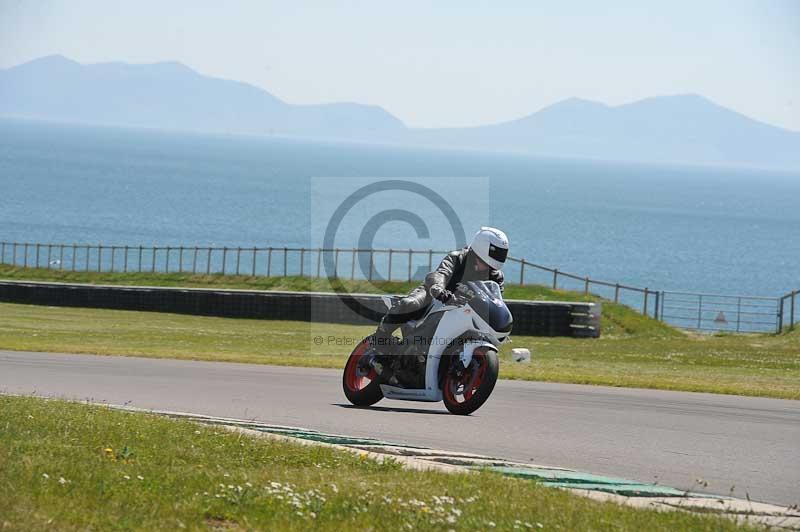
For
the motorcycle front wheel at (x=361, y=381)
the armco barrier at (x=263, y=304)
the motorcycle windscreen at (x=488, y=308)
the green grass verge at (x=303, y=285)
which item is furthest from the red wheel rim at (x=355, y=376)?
the green grass verge at (x=303, y=285)

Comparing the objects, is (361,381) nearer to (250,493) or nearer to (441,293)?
(441,293)

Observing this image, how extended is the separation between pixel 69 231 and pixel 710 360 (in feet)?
329

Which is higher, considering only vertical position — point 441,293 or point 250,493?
point 441,293

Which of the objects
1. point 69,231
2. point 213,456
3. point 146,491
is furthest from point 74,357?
point 69,231

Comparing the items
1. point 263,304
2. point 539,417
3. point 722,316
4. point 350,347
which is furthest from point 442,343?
point 722,316

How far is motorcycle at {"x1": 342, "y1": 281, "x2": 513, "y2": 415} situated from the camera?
39.2 ft

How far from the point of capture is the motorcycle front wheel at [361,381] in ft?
43.2

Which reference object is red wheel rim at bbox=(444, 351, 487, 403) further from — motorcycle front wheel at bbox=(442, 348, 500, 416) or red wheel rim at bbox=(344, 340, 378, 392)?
red wheel rim at bbox=(344, 340, 378, 392)

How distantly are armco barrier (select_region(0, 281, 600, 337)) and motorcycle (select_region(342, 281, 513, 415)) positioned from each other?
18643 millimetres

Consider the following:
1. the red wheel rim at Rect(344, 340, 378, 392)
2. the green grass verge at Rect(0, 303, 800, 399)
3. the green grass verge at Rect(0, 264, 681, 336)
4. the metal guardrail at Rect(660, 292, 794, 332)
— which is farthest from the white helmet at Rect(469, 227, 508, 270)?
the metal guardrail at Rect(660, 292, 794, 332)

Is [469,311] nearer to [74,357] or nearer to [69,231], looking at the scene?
[74,357]

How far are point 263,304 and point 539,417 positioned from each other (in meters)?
23.2

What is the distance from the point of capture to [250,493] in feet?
24.7

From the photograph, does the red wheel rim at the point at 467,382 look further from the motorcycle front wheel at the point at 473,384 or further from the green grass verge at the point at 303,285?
the green grass verge at the point at 303,285
